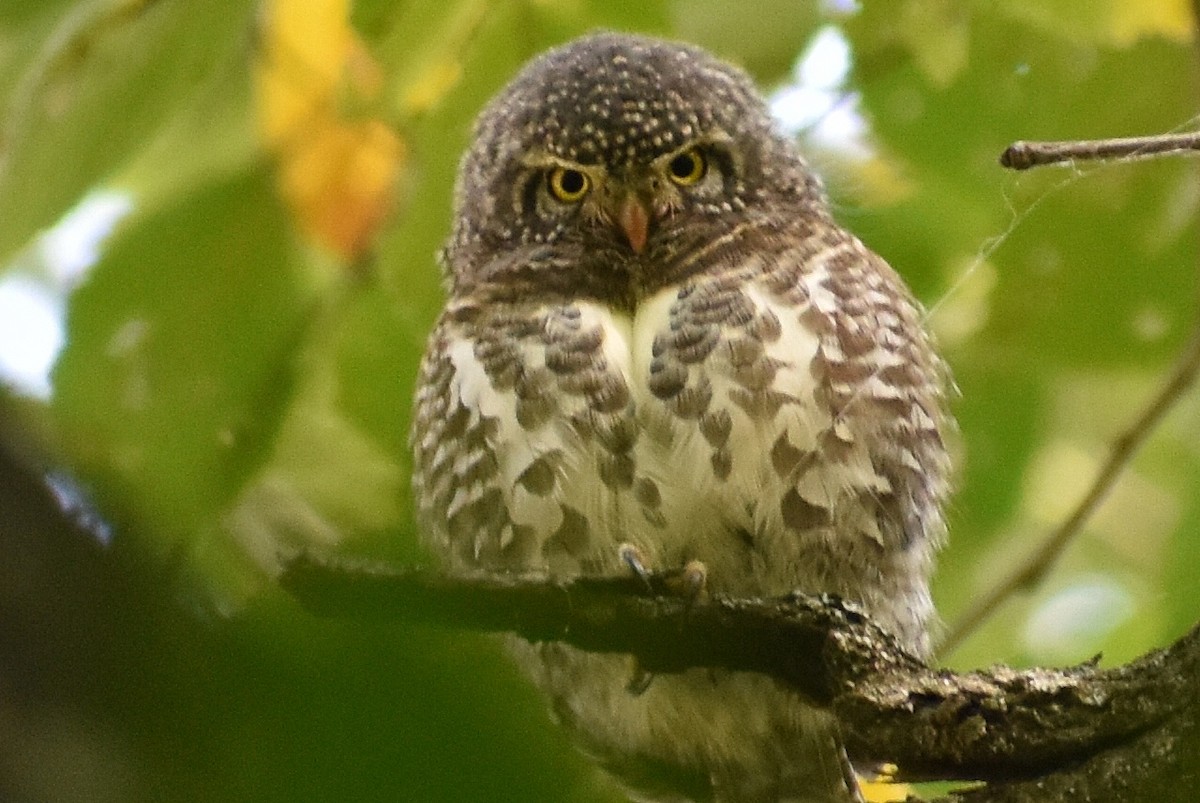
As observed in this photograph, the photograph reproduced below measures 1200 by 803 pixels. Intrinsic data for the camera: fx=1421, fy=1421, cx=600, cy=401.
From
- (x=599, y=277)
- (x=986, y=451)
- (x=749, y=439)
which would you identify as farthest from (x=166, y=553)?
(x=986, y=451)

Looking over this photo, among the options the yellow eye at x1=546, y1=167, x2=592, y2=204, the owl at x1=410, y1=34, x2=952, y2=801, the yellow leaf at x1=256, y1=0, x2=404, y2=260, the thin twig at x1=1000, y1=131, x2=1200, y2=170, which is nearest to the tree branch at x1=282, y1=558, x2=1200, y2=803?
the owl at x1=410, y1=34, x2=952, y2=801

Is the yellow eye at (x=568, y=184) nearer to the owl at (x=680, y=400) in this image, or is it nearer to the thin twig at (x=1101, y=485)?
the owl at (x=680, y=400)

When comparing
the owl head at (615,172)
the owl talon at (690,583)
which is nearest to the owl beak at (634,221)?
the owl head at (615,172)

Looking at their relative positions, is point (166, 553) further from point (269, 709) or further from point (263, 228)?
point (263, 228)

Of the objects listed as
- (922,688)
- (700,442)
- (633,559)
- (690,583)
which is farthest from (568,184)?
(922,688)

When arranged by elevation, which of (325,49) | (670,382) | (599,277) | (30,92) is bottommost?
(670,382)

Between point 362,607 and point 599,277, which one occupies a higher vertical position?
point 599,277
